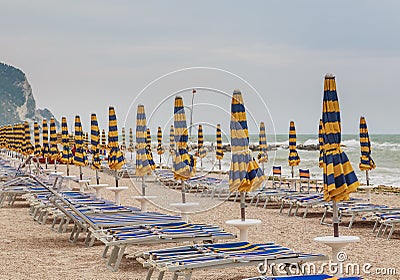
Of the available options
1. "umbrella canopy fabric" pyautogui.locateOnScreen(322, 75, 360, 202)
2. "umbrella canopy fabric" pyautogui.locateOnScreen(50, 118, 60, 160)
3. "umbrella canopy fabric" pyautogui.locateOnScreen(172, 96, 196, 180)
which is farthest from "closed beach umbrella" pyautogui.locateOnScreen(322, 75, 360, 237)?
"umbrella canopy fabric" pyautogui.locateOnScreen(50, 118, 60, 160)

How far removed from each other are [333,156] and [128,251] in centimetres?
280

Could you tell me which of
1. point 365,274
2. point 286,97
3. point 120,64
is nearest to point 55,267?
point 365,274

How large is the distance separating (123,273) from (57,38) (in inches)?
979

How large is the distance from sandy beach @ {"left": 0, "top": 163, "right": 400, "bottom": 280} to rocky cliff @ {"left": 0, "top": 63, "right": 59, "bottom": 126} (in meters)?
101

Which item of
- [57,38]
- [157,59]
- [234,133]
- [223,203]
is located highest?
[57,38]

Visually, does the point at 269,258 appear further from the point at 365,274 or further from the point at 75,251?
the point at 75,251

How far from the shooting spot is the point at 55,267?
661cm

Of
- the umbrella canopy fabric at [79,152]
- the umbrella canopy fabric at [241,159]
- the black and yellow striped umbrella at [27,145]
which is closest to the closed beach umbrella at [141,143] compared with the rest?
the umbrella canopy fabric at [79,152]

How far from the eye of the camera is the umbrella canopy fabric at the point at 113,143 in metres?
11.7

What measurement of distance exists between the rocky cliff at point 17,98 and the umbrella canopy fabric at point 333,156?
106478mm

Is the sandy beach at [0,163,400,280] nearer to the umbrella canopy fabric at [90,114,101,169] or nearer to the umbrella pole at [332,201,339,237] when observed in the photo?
the umbrella pole at [332,201,339,237]

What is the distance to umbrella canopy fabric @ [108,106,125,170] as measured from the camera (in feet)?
38.4

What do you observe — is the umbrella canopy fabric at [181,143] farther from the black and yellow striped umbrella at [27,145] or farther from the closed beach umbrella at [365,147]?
the black and yellow striped umbrella at [27,145]

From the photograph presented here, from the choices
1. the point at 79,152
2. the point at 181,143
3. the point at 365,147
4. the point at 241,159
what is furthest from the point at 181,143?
the point at 79,152
